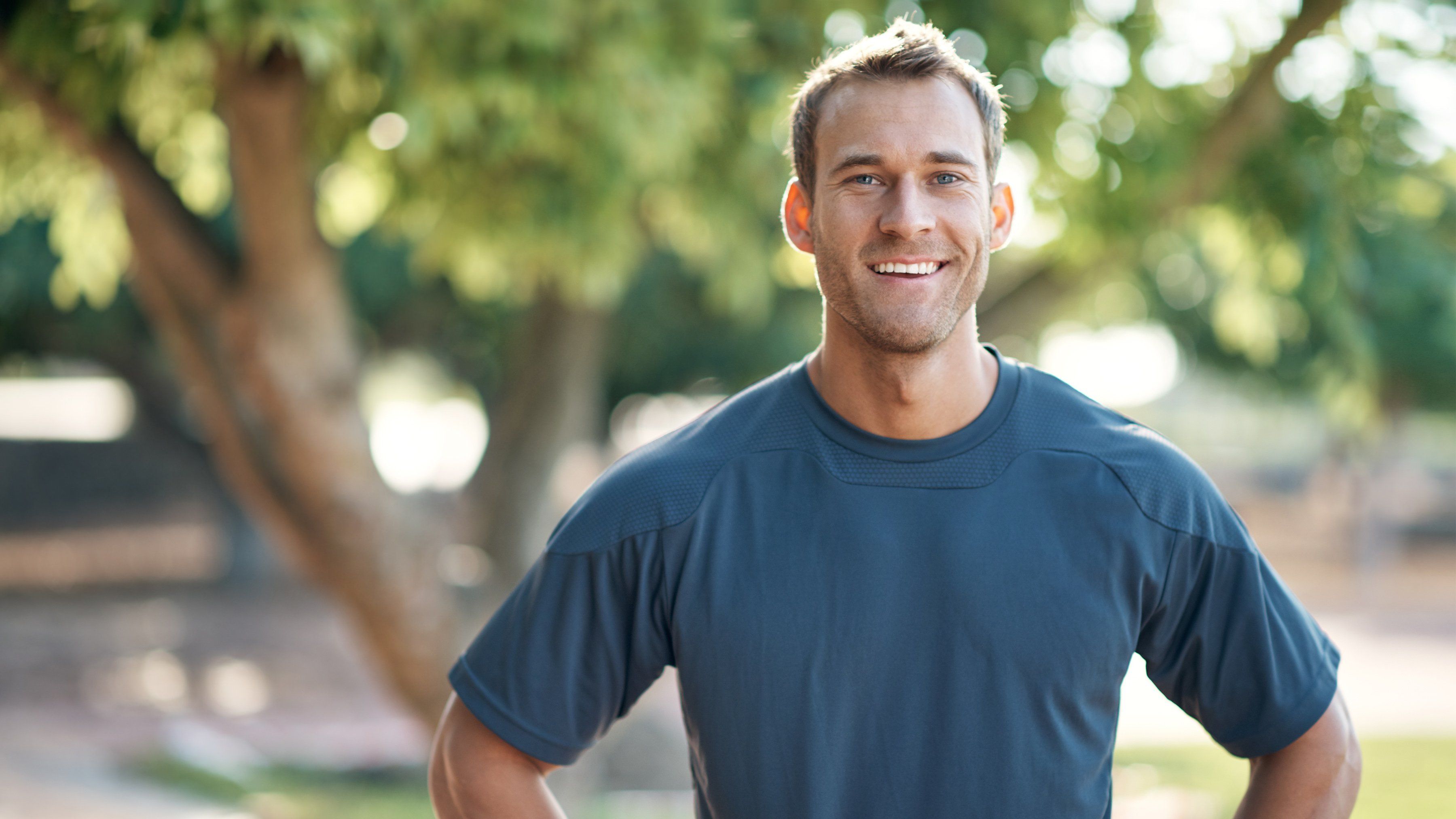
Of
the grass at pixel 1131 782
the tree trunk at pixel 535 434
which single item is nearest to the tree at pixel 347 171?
the tree trunk at pixel 535 434

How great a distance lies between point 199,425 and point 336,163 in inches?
493

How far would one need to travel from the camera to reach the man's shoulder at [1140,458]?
1859 mm

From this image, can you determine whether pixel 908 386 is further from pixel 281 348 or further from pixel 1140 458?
pixel 281 348

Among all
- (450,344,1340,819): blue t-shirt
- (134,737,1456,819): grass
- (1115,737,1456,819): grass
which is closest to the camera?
(450,344,1340,819): blue t-shirt

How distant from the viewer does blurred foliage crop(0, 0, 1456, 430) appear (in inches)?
150

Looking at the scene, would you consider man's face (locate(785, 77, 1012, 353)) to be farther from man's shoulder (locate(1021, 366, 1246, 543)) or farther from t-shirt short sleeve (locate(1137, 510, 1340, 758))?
t-shirt short sleeve (locate(1137, 510, 1340, 758))

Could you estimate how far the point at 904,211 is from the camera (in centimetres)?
189

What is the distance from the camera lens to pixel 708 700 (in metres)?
1.83

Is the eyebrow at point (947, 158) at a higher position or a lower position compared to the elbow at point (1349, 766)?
higher

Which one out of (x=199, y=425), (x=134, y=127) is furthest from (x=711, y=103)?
(x=199, y=425)

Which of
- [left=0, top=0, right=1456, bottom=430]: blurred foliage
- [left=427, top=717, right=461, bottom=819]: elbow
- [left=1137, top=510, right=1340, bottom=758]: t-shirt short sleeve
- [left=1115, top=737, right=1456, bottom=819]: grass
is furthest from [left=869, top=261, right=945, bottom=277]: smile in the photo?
[left=1115, top=737, right=1456, bottom=819]: grass

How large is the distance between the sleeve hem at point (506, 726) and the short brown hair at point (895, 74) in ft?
2.97

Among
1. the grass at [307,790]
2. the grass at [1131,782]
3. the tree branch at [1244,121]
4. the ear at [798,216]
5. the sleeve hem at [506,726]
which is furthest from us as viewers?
the grass at [1131,782]

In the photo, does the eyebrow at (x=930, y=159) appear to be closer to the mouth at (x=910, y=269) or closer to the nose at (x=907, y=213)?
the nose at (x=907, y=213)
